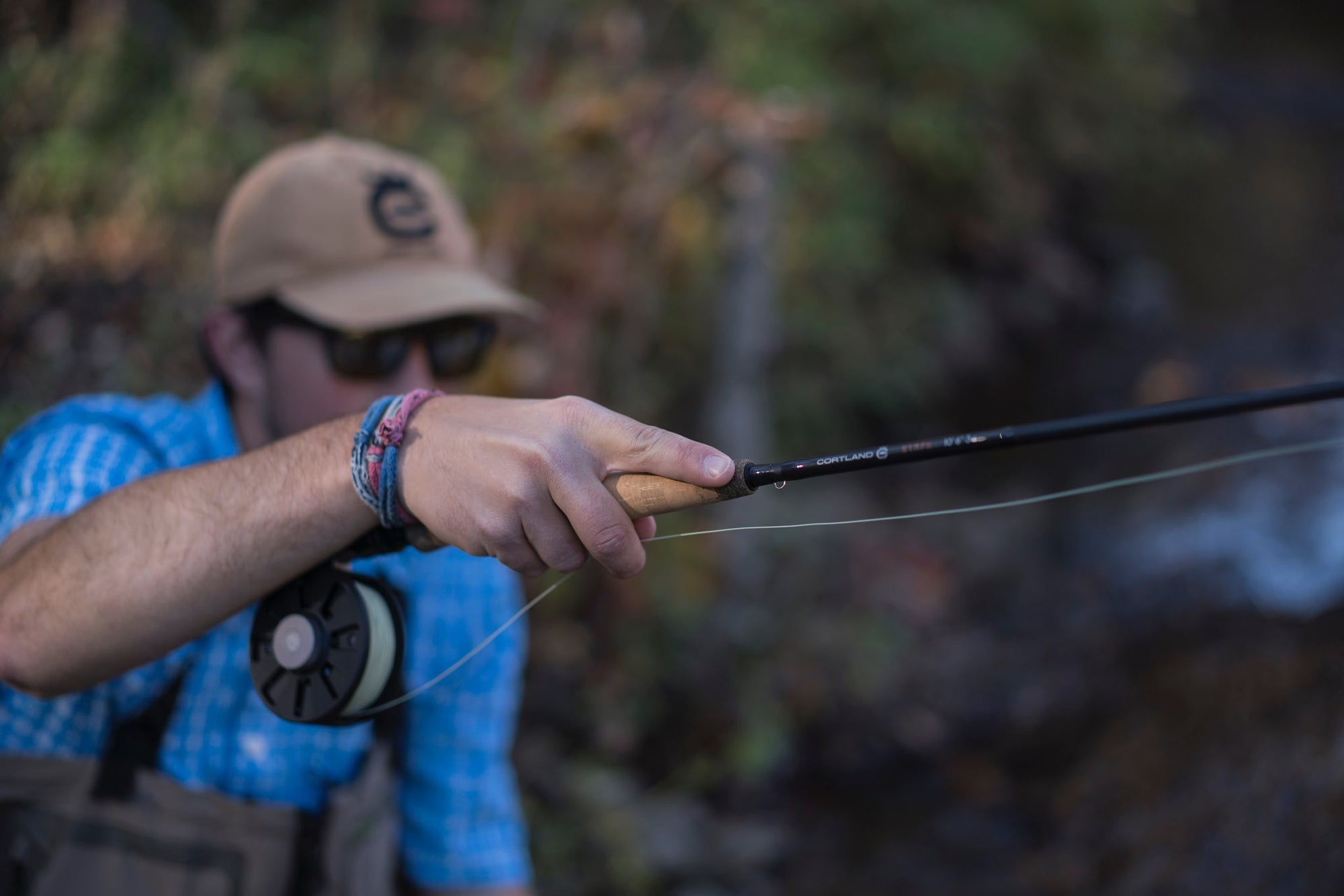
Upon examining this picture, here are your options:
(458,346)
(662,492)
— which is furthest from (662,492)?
(458,346)

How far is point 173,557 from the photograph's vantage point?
1.30 metres

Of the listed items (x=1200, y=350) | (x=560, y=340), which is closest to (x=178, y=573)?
(x=560, y=340)

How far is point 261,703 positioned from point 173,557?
22.0 inches

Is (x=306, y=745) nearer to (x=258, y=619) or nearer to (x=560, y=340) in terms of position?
(x=258, y=619)

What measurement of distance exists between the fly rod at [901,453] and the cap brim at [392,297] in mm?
929

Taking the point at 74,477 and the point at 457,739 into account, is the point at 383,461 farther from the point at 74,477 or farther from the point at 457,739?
the point at 457,739

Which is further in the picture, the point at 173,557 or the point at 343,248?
the point at 343,248

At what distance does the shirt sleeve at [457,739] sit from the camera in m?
2.19

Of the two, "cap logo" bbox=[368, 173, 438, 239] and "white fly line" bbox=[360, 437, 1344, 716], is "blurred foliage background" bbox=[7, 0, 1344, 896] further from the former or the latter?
"white fly line" bbox=[360, 437, 1344, 716]

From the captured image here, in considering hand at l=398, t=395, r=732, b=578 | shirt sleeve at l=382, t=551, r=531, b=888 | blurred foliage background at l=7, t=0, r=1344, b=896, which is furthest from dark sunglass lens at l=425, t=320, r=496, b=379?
blurred foliage background at l=7, t=0, r=1344, b=896

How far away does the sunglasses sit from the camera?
197cm

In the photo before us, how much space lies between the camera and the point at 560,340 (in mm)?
4254

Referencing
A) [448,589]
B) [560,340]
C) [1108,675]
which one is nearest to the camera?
[448,589]

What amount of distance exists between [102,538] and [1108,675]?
4.63 m
